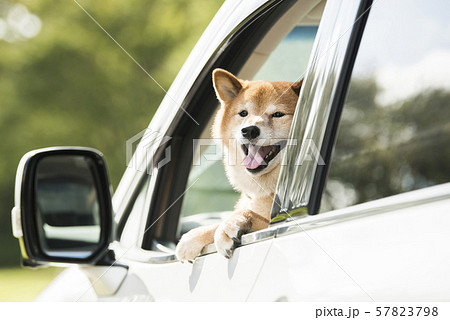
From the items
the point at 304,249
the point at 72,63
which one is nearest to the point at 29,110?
the point at 72,63

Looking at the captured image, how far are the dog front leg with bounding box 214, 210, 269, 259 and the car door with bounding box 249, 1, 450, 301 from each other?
0.58 feet

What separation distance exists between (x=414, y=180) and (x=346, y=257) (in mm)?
166

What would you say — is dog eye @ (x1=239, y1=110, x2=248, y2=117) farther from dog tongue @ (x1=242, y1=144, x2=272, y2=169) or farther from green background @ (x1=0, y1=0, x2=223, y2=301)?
green background @ (x1=0, y1=0, x2=223, y2=301)

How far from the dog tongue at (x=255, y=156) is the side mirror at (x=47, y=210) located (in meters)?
0.53

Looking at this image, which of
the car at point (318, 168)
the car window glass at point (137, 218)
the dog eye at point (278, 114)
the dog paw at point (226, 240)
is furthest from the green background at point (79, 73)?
the dog paw at point (226, 240)

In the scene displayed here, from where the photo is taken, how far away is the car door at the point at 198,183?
130 cm

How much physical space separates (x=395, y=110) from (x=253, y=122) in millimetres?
681

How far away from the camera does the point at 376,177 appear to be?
0.98 meters

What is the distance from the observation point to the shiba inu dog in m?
1.44

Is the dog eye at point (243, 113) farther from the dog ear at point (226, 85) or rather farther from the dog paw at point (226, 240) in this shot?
the dog paw at point (226, 240)

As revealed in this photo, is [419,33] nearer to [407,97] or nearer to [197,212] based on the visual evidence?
[407,97]

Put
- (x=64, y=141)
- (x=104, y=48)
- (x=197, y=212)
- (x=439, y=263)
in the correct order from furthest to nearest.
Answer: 1. (x=104, y=48)
2. (x=64, y=141)
3. (x=197, y=212)
4. (x=439, y=263)

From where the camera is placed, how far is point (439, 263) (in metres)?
0.76

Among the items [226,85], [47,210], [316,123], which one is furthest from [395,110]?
[47,210]
